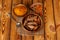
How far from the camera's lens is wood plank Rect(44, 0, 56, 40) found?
6.14 feet

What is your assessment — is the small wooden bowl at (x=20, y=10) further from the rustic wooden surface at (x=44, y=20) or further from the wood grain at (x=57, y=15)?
the wood grain at (x=57, y=15)

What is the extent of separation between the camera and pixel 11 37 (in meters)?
1.87

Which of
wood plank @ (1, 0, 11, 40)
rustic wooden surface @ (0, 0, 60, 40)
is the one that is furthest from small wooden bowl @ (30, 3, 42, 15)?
wood plank @ (1, 0, 11, 40)

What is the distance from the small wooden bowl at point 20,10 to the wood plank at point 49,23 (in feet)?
0.88

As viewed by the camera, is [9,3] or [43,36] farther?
[9,3]

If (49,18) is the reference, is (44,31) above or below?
below

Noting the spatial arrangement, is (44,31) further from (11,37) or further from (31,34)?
(11,37)

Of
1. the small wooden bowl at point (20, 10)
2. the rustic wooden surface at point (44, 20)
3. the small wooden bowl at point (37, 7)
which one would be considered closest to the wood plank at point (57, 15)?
the rustic wooden surface at point (44, 20)

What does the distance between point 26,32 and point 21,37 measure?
3.3 inches

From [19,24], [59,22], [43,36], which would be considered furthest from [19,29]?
[59,22]

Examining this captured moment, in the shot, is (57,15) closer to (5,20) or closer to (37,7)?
(37,7)

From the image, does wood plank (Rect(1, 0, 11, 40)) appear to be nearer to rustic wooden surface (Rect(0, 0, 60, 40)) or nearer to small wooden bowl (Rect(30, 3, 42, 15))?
rustic wooden surface (Rect(0, 0, 60, 40))

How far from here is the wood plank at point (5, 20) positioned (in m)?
1.88

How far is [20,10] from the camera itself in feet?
6.41
